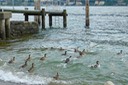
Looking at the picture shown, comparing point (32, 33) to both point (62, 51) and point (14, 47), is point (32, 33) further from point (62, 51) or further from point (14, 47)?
point (62, 51)

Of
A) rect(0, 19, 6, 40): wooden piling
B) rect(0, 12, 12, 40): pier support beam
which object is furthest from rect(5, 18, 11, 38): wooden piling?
rect(0, 19, 6, 40): wooden piling

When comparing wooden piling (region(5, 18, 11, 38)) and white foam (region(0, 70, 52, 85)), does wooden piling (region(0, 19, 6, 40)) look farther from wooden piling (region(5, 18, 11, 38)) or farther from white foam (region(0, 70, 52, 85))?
white foam (region(0, 70, 52, 85))

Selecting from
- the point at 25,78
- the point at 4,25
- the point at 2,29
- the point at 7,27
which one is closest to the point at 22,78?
the point at 25,78

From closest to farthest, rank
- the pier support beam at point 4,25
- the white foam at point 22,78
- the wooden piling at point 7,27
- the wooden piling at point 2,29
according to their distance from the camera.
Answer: the white foam at point 22,78
the pier support beam at point 4,25
the wooden piling at point 2,29
the wooden piling at point 7,27

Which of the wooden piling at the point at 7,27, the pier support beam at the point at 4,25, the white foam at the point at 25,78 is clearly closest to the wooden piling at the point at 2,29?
the pier support beam at the point at 4,25

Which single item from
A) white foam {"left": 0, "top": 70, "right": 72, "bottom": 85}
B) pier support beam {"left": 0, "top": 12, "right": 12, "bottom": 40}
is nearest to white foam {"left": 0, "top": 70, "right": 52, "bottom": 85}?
white foam {"left": 0, "top": 70, "right": 72, "bottom": 85}

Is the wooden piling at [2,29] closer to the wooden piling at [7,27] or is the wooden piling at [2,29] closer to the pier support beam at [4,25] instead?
the pier support beam at [4,25]

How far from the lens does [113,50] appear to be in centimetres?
3023

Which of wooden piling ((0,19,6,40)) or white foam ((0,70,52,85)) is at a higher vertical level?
wooden piling ((0,19,6,40))

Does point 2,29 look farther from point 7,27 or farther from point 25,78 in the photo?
point 25,78

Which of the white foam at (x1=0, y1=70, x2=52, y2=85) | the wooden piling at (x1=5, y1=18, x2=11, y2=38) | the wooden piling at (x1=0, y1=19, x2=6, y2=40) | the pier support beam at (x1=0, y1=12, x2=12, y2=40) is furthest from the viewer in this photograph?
the wooden piling at (x1=5, y1=18, x2=11, y2=38)

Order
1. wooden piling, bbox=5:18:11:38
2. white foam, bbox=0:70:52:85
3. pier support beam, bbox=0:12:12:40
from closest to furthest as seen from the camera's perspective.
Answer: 1. white foam, bbox=0:70:52:85
2. pier support beam, bbox=0:12:12:40
3. wooden piling, bbox=5:18:11:38

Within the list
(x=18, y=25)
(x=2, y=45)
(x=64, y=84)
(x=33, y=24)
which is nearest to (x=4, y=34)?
(x=2, y=45)

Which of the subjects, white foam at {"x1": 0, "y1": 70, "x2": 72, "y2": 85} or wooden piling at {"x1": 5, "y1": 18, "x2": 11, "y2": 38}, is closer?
white foam at {"x1": 0, "y1": 70, "x2": 72, "y2": 85}
